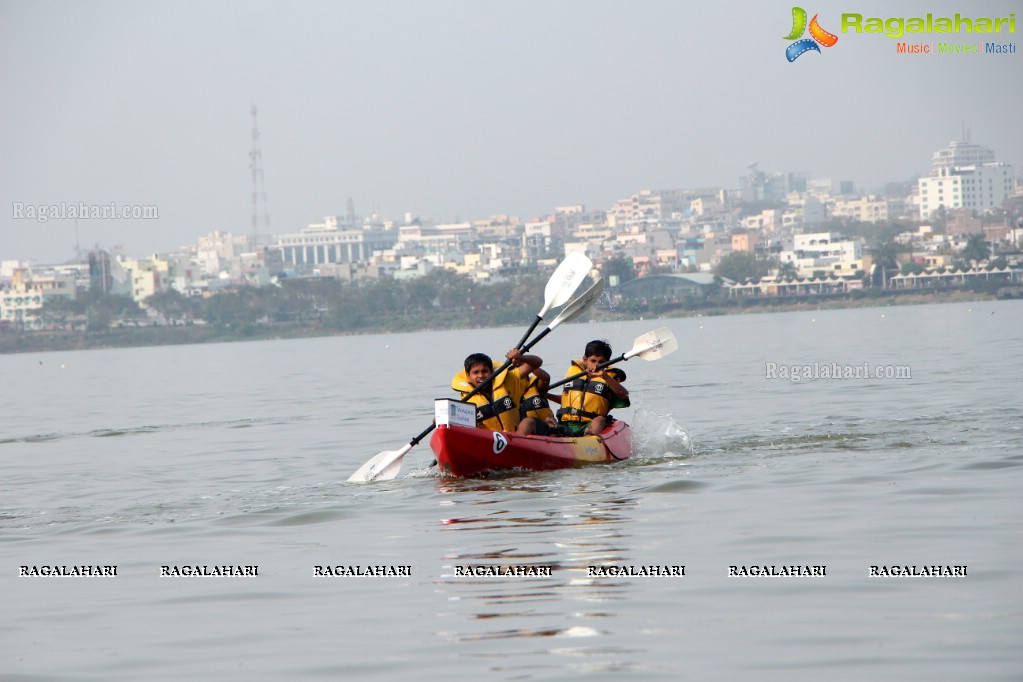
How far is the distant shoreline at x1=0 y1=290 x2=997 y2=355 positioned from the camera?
12075cm

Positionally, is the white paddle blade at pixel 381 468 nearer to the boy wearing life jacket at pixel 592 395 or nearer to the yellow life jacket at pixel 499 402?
the yellow life jacket at pixel 499 402

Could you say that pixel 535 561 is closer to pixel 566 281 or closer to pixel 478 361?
pixel 478 361

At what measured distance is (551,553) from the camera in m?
9.17

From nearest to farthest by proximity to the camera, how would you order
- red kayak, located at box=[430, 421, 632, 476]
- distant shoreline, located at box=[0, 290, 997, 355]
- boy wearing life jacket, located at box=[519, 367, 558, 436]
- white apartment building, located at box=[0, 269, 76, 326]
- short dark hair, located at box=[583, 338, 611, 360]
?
red kayak, located at box=[430, 421, 632, 476] < boy wearing life jacket, located at box=[519, 367, 558, 436] < short dark hair, located at box=[583, 338, 611, 360] < distant shoreline, located at box=[0, 290, 997, 355] < white apartment building, located at box=[0, 269, 76, 326]

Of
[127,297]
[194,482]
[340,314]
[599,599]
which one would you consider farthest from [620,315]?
[599,599]

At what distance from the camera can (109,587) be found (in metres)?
8.89

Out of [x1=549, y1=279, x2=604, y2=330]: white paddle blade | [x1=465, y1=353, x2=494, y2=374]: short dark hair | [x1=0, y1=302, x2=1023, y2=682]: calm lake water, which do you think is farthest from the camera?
[x1=549, y1=279, x2=604, y2=330]: white paddle blade

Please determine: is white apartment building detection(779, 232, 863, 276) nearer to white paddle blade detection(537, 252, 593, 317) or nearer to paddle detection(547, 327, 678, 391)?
white paddle blade detection(537, 252, 593, 317)

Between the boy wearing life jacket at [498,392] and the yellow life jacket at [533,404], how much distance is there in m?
0.07

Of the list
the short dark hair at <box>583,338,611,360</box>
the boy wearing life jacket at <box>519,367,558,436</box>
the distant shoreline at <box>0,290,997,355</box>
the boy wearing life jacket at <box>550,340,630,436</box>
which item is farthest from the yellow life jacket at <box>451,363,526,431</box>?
the distant shoreline at <box>0,290,997,355</box>

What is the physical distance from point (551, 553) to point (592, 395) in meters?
5.46

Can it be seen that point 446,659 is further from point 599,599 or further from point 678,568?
point 678,568

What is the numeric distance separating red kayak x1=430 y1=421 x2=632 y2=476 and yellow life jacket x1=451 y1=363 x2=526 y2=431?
0.55 m

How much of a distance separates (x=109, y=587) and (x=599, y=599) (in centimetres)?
320
